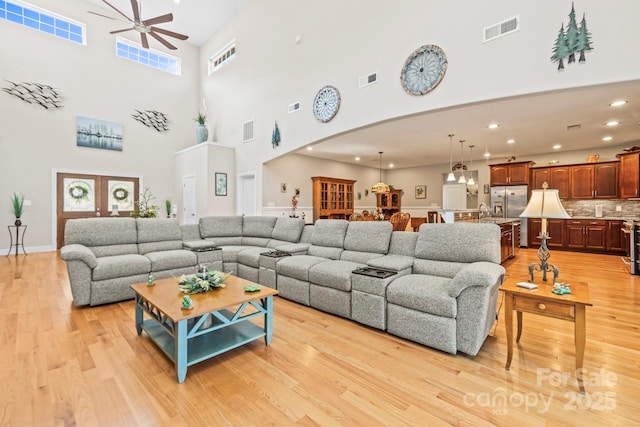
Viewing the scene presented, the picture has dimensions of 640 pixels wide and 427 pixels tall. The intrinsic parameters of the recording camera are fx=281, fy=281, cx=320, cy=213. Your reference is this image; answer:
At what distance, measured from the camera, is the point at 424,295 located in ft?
7.75

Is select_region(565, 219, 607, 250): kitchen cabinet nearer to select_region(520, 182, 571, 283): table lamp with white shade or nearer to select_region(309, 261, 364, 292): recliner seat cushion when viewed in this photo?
select_region(520, 182, 571, 283): table lamp with white shade

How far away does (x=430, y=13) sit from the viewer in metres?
4.28

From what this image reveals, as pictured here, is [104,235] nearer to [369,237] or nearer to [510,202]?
[369,237]

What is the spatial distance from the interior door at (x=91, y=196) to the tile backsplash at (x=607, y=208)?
40.3 feet

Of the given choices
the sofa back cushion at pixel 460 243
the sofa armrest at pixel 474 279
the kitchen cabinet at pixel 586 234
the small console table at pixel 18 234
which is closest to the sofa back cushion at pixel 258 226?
the sofa back cushion at pixel 460 243

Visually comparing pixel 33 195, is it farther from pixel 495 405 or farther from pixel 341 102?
pixel 495 405

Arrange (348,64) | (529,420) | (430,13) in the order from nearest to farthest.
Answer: (529,420)
(430,13)
(348,64)

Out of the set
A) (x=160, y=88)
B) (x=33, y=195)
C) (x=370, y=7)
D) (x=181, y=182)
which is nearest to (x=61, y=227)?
(x=33, y=195)

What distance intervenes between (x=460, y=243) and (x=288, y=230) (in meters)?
2.76

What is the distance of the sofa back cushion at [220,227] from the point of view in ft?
16.8

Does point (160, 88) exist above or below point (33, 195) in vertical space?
above

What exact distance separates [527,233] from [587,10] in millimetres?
6037

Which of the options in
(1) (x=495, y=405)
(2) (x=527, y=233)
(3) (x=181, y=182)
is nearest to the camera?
(1) (x=495, y=405)

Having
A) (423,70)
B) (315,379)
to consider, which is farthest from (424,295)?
(423,70)
